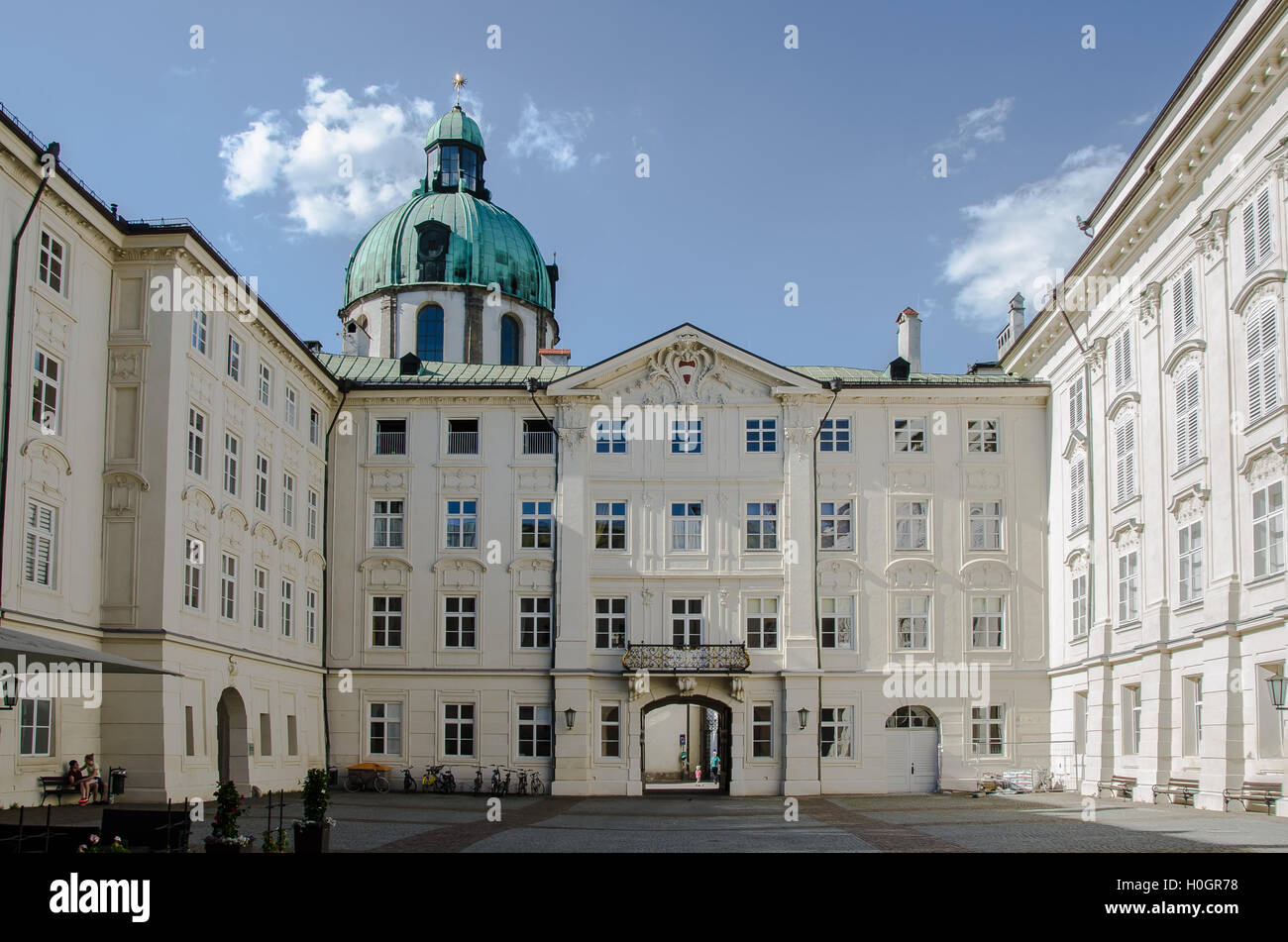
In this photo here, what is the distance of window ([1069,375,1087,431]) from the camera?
40281mm

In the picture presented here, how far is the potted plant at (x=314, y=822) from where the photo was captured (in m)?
19.2

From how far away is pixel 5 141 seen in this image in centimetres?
2702

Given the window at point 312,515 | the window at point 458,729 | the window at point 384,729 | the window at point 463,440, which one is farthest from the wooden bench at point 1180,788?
the window at point 312,515

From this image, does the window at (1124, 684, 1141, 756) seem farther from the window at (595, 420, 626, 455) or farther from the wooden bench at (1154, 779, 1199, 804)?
the window at (595, 420, 626, 455)

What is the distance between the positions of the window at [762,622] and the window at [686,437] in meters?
4.88

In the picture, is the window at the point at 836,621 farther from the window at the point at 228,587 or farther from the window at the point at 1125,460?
the window at the point at 228,587

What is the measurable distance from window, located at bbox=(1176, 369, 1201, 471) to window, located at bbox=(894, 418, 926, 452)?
11831 mm

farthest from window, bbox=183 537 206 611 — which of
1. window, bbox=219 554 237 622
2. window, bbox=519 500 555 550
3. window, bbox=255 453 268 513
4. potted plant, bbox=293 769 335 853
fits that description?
potted plant, bbox=293 769 335 853

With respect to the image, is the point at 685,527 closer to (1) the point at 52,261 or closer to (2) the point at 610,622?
(2) the point at 610,622

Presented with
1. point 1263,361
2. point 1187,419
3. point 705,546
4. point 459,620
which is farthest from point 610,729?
point 1263,361

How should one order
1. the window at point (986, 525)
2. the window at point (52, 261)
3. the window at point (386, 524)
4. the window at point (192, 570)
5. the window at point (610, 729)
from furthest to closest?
the window at point (386, 524)
the window at point (986, 525)
the window at point (610, 729)
the window at point (192, 570)
the window at point (52, 261)
